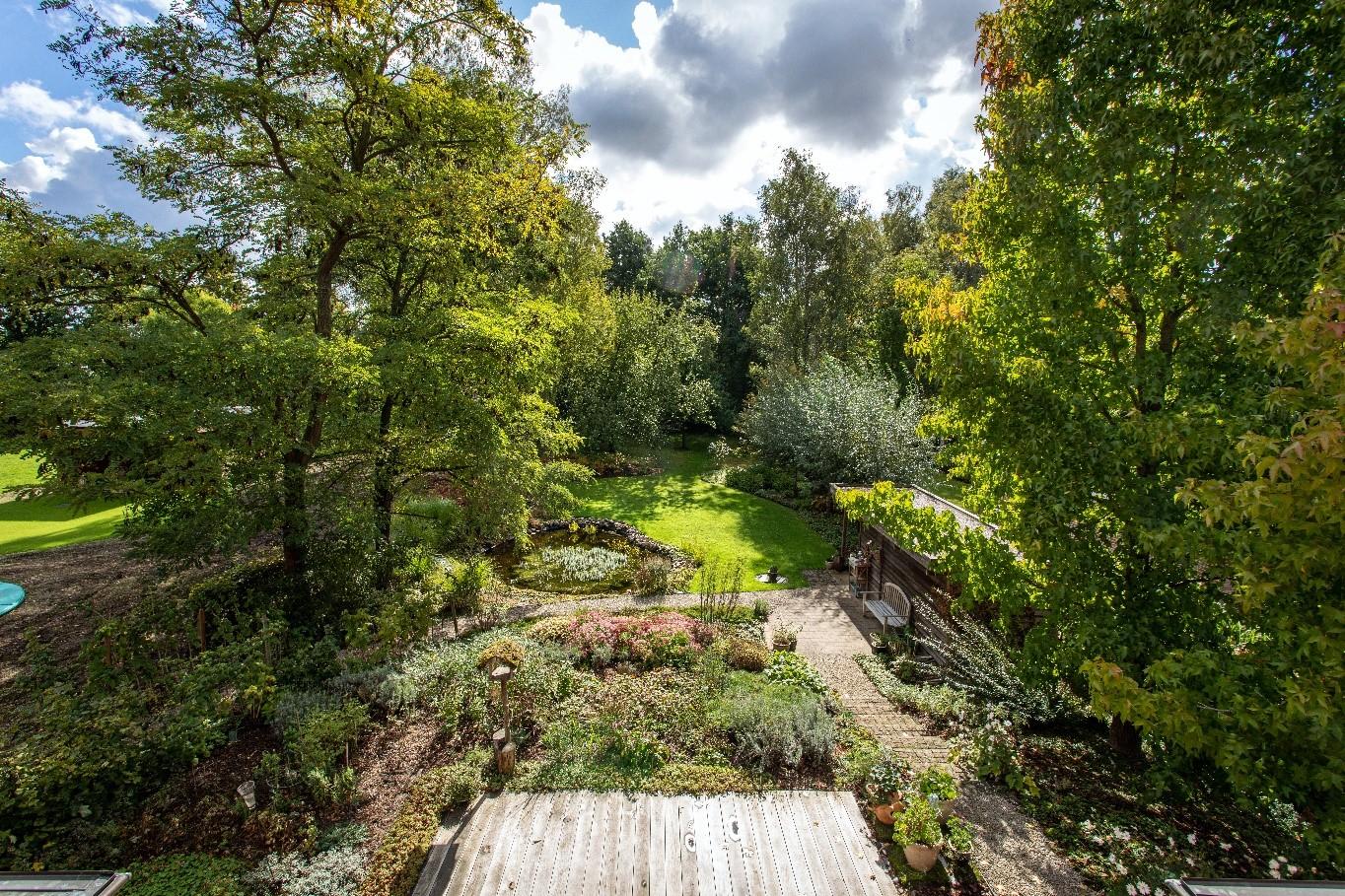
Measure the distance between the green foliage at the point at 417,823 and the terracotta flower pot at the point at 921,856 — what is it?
14.8 ft

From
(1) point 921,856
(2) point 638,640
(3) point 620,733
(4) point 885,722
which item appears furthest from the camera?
(2) point 638,640

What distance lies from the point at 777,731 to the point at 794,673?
182cm

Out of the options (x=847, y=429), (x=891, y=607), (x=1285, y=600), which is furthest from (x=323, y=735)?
(x=847, y=429)

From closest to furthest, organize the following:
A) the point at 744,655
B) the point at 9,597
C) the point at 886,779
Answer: the point at 886,779 → the point at 9,597 → the point at 744,655

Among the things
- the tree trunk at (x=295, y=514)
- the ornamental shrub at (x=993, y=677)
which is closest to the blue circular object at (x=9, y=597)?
the tree trunk at (x=295, y=514)

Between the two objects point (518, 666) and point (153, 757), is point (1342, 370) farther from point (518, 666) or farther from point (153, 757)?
point (153, 757)

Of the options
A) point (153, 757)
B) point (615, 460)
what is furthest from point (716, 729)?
point (615, 460)

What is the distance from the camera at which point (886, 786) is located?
20.0 ft

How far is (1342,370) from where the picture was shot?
2.85m

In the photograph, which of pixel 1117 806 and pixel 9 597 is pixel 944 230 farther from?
pixel 9 597

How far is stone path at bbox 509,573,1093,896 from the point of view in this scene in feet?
16.8

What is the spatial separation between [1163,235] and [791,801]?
691 cm

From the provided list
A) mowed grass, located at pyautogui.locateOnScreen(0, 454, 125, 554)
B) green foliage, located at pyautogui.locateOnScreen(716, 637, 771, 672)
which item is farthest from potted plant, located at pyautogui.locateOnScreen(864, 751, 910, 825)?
mowed grass, located at pyautogui.locateOnScreen(0, 454, 125, 554)

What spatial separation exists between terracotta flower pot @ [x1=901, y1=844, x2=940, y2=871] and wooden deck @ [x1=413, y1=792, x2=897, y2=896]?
30 centimetres
